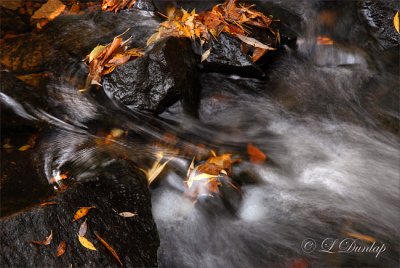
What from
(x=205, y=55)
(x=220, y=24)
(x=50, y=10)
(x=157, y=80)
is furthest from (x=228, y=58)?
(x=50, y=10)

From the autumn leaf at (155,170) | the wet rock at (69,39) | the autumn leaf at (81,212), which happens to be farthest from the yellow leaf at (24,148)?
the autumn leaf at (81,212)

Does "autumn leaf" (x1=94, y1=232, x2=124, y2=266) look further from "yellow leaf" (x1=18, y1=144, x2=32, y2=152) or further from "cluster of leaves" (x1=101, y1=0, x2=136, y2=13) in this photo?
"cluster of leaves" (x1=101, y1=0, x2=136, y2=13)

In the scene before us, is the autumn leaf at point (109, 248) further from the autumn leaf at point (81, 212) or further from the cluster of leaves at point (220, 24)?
the cluster of leaves at point (220, 24)

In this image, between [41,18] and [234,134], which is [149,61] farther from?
[41,18]

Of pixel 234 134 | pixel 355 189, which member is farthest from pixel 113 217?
pixel 355 189

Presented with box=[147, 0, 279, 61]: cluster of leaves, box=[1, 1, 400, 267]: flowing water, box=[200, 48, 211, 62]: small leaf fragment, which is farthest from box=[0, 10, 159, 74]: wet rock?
box=[200, 48, 211, 62]: small leaf fragment

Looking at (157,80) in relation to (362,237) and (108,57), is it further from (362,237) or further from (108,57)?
(362,237)
